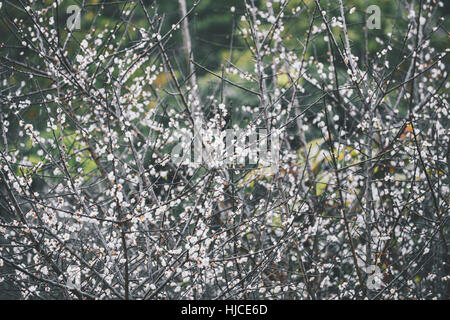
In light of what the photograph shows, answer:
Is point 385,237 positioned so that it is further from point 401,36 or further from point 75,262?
point 401,36

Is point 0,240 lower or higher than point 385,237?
higher

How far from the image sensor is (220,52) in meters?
7.33

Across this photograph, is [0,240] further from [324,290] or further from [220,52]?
[220,52]

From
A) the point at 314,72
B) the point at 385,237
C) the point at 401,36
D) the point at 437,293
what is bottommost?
the point at 437,293

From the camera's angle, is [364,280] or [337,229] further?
[337,229]

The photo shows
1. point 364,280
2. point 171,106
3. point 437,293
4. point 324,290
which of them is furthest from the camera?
point 171,106
